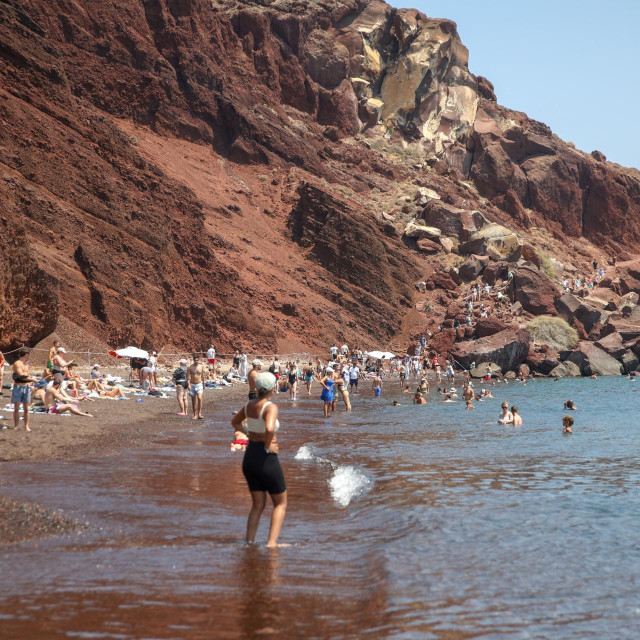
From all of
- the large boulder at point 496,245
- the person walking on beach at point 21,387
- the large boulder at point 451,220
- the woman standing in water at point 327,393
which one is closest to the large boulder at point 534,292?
the large boulder at point 496,245

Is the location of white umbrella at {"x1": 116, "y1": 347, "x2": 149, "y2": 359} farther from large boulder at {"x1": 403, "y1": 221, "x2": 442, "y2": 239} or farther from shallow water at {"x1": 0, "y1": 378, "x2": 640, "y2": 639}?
large boulder at {"x1": 403, "y1": 221, "x2": 442, "y2": 239}

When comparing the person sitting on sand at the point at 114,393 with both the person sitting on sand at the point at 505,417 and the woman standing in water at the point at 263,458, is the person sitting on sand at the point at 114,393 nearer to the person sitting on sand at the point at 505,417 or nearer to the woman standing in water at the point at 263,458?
the person sitting on sand at the point at 505,417

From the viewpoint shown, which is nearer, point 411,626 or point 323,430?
point 411,626

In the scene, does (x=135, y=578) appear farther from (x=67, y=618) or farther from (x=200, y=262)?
(x=200, y=262)

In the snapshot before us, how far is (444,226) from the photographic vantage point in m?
73.1

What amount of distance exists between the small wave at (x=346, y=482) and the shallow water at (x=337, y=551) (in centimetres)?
5

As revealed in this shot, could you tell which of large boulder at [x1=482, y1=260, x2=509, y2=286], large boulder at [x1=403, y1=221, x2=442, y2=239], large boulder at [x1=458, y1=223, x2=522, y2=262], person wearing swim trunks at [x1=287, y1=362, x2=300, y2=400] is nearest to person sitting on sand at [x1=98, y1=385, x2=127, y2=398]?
person wearing swim trunks at [x1=287, y1=362, x2=300, y2=400]

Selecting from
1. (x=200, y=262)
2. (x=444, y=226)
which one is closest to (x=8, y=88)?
(x=200, y=262)

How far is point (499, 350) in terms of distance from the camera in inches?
2201

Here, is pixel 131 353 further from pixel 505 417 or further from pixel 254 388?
pixel 254 388

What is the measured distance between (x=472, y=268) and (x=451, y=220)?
257 inches

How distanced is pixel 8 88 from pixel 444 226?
142 ft

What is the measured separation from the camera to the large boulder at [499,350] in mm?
55969

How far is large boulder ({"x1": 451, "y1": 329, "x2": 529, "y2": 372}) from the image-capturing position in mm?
55969
